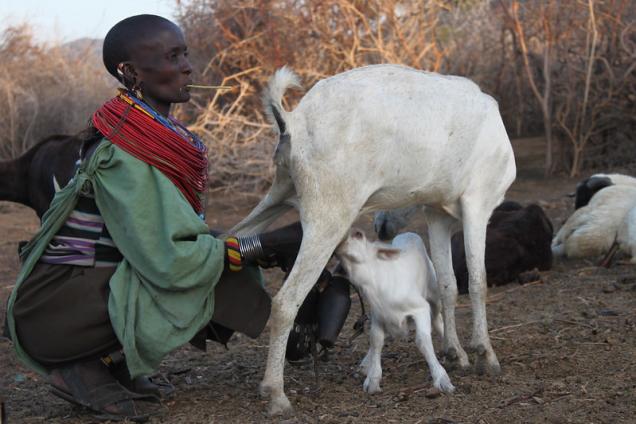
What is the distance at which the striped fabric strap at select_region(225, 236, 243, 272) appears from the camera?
Answer: 3846 mm

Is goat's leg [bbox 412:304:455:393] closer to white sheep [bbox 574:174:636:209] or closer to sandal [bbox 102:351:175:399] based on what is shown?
sandal [bbox 102:351:175:399]

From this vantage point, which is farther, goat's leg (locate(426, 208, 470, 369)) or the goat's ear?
goat's leg (locate(426, 208, 470, 369))

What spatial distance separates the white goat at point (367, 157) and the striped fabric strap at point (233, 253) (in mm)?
222

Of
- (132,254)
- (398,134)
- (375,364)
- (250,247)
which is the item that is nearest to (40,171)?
(132,254)

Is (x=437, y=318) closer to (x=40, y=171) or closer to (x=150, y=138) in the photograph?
(x=150, y=138)

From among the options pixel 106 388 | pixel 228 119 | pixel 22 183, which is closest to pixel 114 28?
pixel 106 388

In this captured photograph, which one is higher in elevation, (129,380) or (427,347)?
(427,347)

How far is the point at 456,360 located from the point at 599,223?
358cm

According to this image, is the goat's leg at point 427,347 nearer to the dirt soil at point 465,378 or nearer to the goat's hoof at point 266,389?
the dirt soil at point 465,378

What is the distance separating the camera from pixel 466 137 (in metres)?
4.07

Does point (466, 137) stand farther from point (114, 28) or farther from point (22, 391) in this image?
point (22, 391)

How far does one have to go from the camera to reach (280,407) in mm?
3787

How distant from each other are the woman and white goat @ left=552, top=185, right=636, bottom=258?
4192 mm

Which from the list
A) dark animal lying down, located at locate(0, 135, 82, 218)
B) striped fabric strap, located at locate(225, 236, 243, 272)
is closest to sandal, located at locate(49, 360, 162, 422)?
striped fabric strap, located at locate(225, 236, 243, 272)
